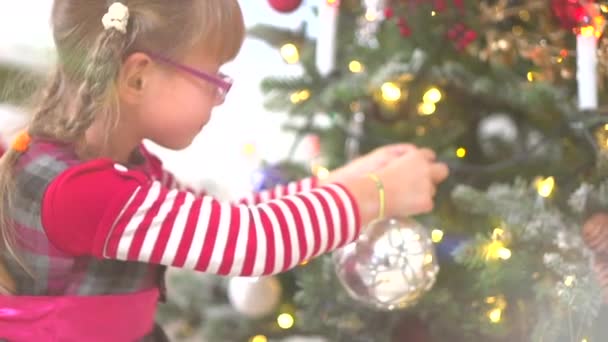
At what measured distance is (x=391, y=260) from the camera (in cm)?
83

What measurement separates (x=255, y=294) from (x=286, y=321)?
0.21 feet

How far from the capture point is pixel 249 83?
1199mm

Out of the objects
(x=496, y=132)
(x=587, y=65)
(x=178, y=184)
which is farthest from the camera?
(x=496, y=132)

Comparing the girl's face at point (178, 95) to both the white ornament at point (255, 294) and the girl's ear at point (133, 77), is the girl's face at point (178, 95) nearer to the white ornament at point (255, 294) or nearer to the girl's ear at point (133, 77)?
the girl's ear at point (133, 77)

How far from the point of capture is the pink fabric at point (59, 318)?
0.73 m

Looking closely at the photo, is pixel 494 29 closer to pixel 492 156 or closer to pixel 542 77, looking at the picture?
pixel 542 77

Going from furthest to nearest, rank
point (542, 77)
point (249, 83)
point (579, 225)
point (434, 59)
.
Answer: point (249, 83)
point (434, 59)
point (542, 77)
point (579, 225)

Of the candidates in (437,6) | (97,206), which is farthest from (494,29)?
(97,206)

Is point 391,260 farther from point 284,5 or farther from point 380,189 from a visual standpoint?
point 284,5

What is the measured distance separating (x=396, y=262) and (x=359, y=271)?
0.04 metres

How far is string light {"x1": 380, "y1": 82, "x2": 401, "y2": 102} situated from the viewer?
1.04 m

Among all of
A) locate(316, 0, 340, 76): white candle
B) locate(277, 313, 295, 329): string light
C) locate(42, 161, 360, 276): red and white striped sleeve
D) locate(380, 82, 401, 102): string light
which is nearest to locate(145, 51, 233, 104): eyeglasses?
locate(42, 161, 360, 276): red and white striped sleeve

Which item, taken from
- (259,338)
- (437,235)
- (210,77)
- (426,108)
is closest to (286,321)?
(259,338)

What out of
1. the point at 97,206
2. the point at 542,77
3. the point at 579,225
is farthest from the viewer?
the point at 542,77
